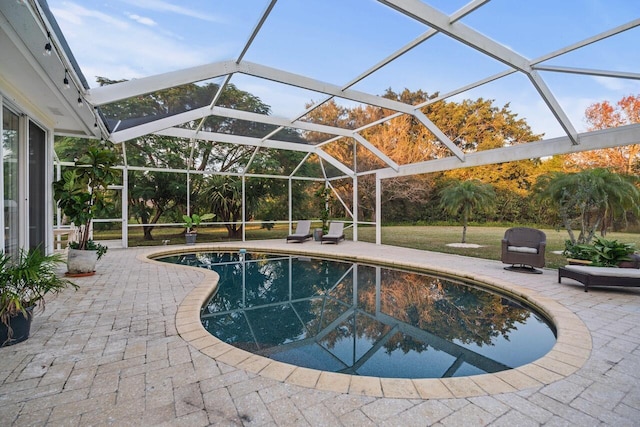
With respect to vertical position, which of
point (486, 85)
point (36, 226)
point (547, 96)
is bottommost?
point (36, 226)

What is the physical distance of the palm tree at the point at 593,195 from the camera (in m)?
7.25

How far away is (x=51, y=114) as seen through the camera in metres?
6.04

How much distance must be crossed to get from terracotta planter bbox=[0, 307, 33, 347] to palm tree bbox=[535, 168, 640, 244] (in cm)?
1014

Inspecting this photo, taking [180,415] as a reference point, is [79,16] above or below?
above

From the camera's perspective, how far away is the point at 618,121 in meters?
11.6

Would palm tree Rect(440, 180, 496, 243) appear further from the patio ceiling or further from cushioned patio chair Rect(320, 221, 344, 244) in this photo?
cushioned patio chair Rect(320, 221, 344, 244)

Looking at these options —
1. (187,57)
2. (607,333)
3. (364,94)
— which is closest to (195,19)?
(187,57)

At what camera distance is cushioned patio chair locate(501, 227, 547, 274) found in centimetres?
640

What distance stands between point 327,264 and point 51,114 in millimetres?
6957

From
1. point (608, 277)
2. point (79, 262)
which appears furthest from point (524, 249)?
point (79, 262)

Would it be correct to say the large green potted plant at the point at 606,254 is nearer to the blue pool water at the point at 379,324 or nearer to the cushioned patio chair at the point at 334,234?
the blue pool water at the point at 379,324

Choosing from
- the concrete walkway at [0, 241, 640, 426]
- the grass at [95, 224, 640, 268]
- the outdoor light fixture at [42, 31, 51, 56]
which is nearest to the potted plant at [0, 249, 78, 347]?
the concrete walkway at [0, 241, 640, 426]

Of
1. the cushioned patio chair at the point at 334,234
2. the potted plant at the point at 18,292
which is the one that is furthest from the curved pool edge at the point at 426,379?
the cushioned patio chair at the point at 334,234

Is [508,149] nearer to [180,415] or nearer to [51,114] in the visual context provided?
[180,415]
